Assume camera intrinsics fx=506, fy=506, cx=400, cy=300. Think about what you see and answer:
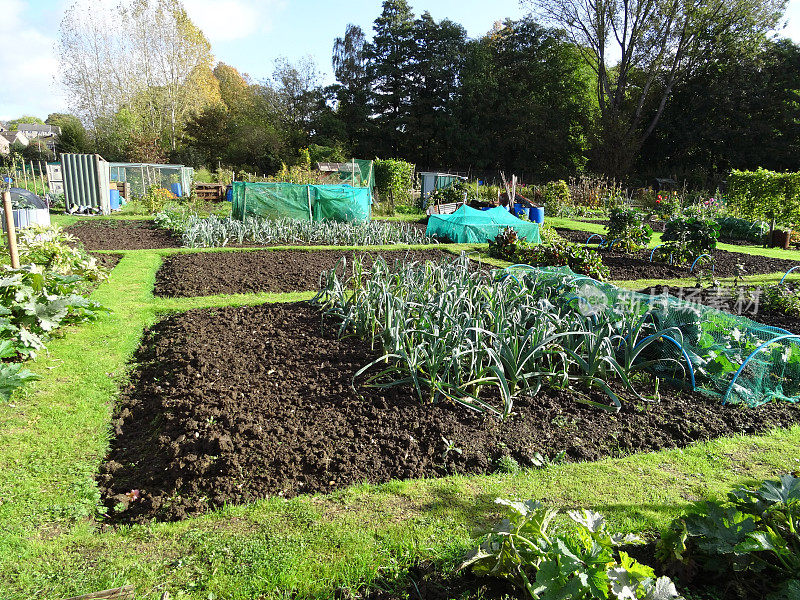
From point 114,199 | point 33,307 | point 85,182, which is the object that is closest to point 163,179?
point 114,199

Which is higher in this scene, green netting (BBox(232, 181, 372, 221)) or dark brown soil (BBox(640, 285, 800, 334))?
green netting (BBox(232, 181, 372, 221))

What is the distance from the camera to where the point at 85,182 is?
573 inches

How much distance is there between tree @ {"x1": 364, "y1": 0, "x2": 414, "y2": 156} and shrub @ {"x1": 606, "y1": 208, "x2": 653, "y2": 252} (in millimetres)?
25607

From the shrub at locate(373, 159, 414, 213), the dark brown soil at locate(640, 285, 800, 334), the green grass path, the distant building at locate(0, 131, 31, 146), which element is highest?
the distant building at locate(0, 131, 31, 146)

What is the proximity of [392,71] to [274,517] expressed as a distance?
35945mm

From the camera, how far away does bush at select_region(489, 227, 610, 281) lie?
8047 mm

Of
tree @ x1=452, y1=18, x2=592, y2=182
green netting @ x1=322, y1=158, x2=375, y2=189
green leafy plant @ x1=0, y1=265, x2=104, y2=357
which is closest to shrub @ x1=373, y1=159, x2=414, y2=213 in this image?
green netting @ x1=322, y1=158, x2=375, y2=189

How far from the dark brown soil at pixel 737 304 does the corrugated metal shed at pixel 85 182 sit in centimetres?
1467

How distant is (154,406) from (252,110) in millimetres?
33506

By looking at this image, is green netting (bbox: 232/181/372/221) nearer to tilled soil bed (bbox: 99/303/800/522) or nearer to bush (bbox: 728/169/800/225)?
tilled soil bed (bbox: 99/303/800/522)

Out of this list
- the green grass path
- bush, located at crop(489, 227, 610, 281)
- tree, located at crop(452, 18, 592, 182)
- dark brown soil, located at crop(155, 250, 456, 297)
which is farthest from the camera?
tree, located at crop(452, 18, 592, 182)

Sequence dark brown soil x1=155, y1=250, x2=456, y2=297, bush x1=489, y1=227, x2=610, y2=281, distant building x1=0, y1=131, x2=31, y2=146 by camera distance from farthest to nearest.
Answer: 1. distant building x1=0, y1=131, x2=31, y2=146
2. bush x1=489, y1=227, x2=610, y2=281
3. dark brown soil x1=155, y1=250, x2=456, y2=297

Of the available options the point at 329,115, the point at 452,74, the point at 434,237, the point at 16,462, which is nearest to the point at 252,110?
the point at 329,115

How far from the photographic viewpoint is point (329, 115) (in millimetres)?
33531
